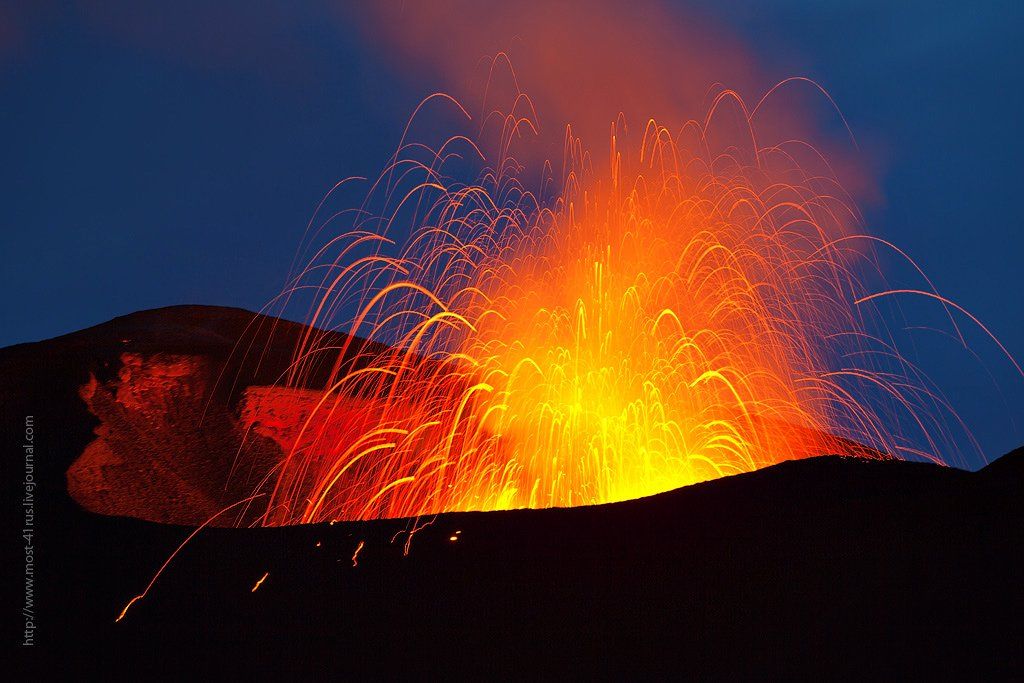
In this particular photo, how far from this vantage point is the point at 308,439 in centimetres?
1505

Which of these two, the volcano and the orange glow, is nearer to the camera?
the volcano

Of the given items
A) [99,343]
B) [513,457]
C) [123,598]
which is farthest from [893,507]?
[99,343]

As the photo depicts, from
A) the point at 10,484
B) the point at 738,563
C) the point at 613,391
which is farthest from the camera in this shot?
the point at 613,391

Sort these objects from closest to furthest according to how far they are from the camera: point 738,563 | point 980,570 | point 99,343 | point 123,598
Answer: point 980,570, point 738,563, point 123,598, point 99,343

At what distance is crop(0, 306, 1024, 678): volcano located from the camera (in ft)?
17.9

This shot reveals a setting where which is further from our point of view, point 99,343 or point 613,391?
point 99,343

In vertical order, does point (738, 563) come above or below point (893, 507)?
below

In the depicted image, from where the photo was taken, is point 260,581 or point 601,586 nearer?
point 601,586

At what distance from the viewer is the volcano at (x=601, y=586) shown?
215 inches

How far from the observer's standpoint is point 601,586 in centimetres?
618

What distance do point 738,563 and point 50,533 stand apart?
656 centimetres

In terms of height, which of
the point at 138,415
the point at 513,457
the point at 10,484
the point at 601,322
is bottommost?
the point at 10,484

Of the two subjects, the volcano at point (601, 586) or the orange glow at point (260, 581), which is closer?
the volcano at point (601, 586)

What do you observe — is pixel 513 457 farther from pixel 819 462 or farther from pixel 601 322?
pixel 819 462
